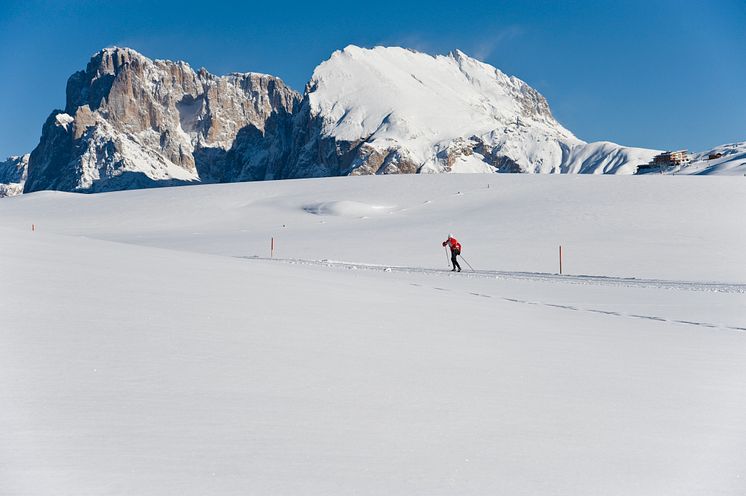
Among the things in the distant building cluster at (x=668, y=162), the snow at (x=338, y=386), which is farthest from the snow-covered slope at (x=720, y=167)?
the snow at (x=338, y=386)

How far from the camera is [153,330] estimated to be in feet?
16.4

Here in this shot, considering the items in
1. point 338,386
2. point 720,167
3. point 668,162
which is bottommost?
point 338,386

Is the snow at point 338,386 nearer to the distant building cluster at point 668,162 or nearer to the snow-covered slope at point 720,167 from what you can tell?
the snow-covered slope at point 720,167

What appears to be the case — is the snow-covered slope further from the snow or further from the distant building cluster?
the snow

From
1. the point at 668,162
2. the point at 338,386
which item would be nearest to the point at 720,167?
the point at 668,162

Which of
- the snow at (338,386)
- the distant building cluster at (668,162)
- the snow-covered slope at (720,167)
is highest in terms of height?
the distant building cluster at (668,162)

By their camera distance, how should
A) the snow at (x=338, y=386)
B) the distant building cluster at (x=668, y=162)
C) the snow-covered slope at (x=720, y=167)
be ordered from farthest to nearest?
1. the distant building cluster at (x=668, y=162)
2. the snow-covered slope at (x=720, y=167)
3. the snow at (x=338, y=386)

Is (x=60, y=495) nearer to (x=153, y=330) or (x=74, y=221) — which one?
(x=153, y=330)

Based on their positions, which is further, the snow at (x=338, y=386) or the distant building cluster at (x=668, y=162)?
the distant building cluster at (x=668, y=162)

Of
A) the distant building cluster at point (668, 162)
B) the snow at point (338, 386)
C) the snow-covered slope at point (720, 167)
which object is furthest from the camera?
the distant building cluster at point (668, 162)

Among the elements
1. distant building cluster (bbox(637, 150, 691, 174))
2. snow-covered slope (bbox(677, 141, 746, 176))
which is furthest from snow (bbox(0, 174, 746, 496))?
distant building cluster (bbox(637, 150, 691, 174))

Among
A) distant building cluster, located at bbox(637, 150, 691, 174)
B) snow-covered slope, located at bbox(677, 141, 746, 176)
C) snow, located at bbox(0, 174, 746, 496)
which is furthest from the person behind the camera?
distant building cluster, located at bbox(637, 150, 691, 174)

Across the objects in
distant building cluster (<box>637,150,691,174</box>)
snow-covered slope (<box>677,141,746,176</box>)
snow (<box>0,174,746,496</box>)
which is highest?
distant building cluster (<box>637,150,691,174</box>)

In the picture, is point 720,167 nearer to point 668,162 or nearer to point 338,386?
point 668,162
